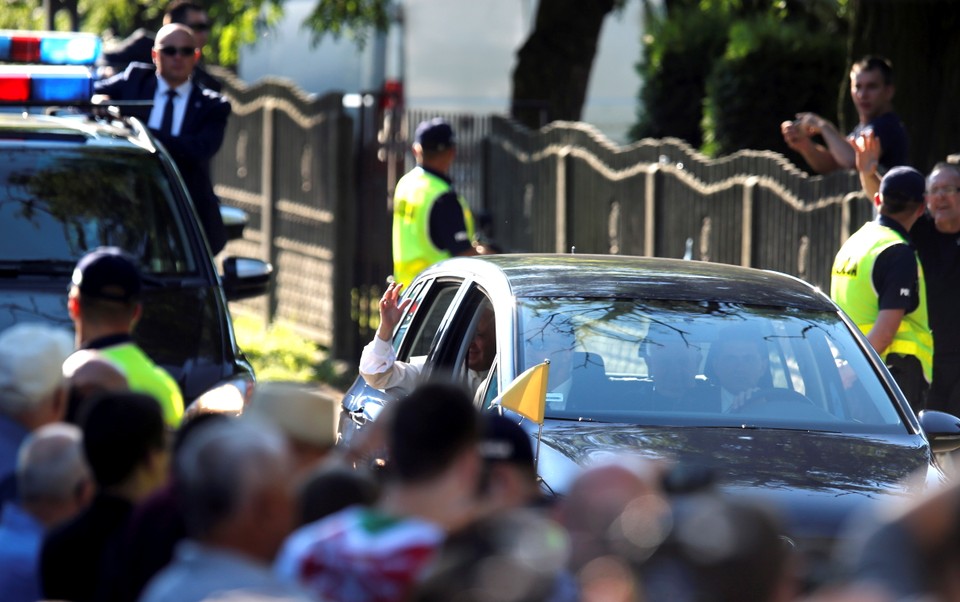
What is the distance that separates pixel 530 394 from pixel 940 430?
1.53 m

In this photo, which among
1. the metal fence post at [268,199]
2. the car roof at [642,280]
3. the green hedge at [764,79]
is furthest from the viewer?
the green hedge at [764,79]

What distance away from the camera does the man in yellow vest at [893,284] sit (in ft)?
24.3

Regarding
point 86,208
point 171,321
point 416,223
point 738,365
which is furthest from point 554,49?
point 738,365

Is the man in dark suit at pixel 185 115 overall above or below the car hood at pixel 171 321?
above

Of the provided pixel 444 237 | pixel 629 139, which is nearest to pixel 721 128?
pixel 629 139

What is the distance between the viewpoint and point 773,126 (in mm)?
16484

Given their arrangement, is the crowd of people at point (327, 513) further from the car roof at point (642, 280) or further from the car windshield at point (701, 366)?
the car roof at point (642, 280)

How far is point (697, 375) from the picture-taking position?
6066 mm

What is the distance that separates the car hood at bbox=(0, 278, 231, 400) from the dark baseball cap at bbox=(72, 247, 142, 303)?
1.62 meters

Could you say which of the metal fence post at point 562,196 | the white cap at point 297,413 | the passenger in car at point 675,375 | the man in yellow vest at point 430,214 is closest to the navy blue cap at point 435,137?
the man in yellow vest at point 430,214

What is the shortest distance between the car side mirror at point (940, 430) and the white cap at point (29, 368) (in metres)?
3.13

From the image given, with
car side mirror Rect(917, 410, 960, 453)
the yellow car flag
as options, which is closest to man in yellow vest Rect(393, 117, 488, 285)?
car side mirror Rect(917, 410, 960, 453)

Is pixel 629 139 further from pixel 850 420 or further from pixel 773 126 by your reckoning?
pixel 850 420

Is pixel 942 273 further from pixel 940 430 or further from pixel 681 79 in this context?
pixel 681 79
